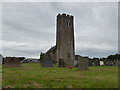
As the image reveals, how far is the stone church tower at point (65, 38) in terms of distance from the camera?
44.2m

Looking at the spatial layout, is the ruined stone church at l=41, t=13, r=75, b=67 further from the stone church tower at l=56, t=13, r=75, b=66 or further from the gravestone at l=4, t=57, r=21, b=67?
the gravestone at l=4, t=57, r=21, b=67

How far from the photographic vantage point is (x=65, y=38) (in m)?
45.1

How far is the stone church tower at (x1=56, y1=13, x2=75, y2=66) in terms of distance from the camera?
44.2 metres

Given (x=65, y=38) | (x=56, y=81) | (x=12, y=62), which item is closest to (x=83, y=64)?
(x=56, y=81)

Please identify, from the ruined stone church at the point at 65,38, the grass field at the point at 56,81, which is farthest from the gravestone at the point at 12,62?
the ruined stone church at the point at 65,38

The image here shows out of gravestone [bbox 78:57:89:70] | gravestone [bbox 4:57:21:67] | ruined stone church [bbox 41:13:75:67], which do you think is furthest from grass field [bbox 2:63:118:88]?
ruined stone church [bbox 41:13:75:67]

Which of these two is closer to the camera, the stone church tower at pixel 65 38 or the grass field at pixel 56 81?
the grass field at pixel 56 81

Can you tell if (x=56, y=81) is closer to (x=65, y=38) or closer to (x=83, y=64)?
(x=83, y=64)

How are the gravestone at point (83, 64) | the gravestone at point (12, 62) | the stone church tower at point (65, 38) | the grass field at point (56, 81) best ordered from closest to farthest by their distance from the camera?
the grass field at point (56, 81)
the gravestone at point (83, 64)
the gravestone at point (12, 62)
the stone church tower at point (65, 38)

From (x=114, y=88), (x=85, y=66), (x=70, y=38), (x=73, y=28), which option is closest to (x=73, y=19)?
(x=73, y=28)

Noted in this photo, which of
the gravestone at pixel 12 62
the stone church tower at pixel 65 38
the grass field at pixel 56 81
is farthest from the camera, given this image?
the stone church tower at pixel 65 38

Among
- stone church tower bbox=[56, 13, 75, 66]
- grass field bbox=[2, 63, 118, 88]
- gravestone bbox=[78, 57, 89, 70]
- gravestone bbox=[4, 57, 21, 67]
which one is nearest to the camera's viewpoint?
grass field bbox=[2, 63, 118, 88]

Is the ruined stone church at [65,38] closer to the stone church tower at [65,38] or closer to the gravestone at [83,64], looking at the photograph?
the stone church tower at [65,38]

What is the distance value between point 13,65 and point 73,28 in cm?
2508
